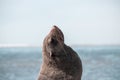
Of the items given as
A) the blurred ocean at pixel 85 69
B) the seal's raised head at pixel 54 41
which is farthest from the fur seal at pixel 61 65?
the blurred ocean at pixel 85 69

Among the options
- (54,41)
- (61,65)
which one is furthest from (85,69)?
(54,41)

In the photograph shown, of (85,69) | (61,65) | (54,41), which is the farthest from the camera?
(85,69)

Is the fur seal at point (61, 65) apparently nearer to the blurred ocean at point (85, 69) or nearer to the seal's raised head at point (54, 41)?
the seal's raised head at point (54, 41)

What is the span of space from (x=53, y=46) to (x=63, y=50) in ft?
1.05

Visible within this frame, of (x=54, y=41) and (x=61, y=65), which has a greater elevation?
(x=54, y=41)

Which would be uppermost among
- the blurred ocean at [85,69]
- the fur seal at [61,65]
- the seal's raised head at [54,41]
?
the blurred ocean at [85,69]

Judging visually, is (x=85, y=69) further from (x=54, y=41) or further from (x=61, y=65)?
(x=54, y=41)

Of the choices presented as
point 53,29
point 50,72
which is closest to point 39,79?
point 50,72

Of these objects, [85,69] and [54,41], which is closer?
[54,41]

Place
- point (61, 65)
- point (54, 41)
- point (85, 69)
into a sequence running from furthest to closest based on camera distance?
point (85, 69)
point (61, 65)
point (54, 41)

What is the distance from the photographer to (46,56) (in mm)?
11891

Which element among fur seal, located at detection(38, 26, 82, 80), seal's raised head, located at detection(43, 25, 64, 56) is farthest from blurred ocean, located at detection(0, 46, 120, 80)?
seal's raised head, located at detection(43, 25, 64, 56)

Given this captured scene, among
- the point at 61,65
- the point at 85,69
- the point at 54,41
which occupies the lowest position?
the point at 61,65

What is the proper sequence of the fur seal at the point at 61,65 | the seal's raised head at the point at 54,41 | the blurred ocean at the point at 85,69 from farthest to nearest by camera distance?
the blurred ocean at the point at 85,69 < the fur seal at the point at 61,65 < the seal's raised head at the point at 54,41
